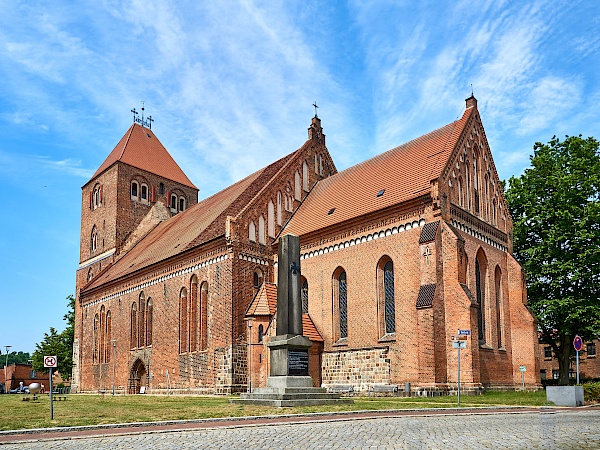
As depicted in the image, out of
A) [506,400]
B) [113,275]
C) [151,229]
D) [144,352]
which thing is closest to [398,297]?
[506,400]

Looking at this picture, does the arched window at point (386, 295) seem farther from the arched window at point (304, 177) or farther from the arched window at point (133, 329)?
Answer: the arched window at point (133, 329)

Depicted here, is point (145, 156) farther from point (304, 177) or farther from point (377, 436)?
point (377, 436)

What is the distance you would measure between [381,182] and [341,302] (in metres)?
6.57

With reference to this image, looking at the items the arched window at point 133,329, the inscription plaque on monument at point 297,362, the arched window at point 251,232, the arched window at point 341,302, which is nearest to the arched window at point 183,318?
the arched window at point 251,232

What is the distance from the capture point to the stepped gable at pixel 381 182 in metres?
29.2

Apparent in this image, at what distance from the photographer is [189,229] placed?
40562 millimetres

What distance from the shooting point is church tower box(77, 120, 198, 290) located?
1977 inches

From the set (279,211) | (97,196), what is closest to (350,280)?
(279,211)

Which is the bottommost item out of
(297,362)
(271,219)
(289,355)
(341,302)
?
(297,362)

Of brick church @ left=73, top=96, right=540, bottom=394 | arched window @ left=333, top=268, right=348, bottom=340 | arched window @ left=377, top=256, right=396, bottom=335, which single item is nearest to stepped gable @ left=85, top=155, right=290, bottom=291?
brick church @ left=73, top=96, right=540, bottom=394

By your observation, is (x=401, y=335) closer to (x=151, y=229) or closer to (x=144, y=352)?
(x=144, y=352)

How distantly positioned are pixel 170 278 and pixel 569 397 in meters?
25.0

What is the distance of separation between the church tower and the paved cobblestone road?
39.4 meters

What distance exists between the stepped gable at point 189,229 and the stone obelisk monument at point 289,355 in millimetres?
12139
